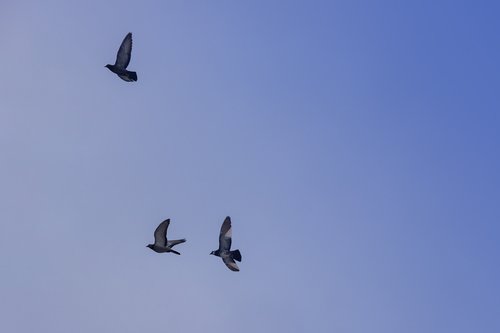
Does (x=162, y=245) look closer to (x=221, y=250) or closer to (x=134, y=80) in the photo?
(x=221, y=250)

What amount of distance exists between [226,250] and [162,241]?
4.38 metres

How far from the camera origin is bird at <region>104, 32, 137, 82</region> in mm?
53781

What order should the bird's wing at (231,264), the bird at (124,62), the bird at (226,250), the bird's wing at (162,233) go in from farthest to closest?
1. the bird at (226,250)
2. the bird's wing at (231,264)
3. the bird at (124,62)
4. the bird's wing at (162,233)

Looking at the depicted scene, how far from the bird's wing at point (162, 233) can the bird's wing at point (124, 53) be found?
10.4 m

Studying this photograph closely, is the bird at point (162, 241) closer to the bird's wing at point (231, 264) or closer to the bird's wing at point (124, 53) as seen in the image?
the bird's wing at point (231, 264)

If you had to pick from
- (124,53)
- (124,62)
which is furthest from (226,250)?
(124,53)

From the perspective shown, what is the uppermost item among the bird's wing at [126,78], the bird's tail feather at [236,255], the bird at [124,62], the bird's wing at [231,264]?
the bird at [124,62]

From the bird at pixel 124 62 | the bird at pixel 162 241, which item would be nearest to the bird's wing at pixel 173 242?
the bird at pixel 162 241

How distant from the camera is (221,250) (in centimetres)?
5538

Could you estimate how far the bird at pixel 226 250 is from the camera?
54.9m

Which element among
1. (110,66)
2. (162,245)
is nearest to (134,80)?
(110,66)

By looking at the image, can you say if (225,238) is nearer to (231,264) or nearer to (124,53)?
(231,264)

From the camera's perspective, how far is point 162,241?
177 ft

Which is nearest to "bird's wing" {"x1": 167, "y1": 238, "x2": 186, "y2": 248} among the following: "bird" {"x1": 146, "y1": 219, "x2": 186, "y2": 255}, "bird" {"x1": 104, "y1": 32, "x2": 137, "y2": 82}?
"bird" {"x1": 146, "y1": 219, "x2": 186, "y2": 255}
